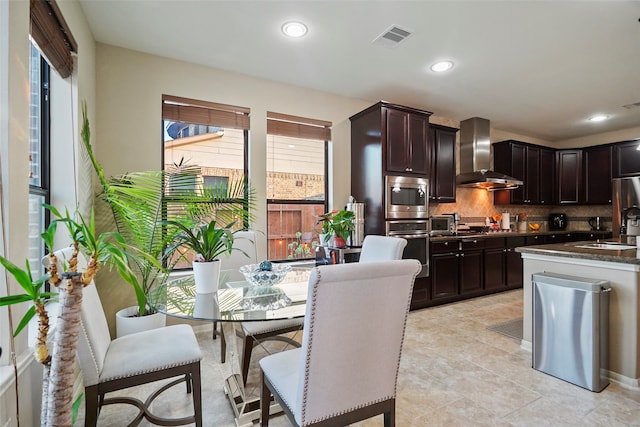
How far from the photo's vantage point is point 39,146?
2.11 meters

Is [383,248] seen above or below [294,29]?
below

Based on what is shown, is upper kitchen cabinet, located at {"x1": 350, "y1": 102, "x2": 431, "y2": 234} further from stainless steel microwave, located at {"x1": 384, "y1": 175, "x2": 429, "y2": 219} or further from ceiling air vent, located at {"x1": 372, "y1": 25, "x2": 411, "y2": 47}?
ceiling air vent, located at {"x1": 372, "y1": 25, "x2": 411, "y2": 47}

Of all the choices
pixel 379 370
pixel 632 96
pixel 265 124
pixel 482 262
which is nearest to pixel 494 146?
pixel 632 96

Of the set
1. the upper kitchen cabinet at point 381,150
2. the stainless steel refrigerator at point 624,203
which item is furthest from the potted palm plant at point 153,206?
the stainless steel refrigerator at point 624,203

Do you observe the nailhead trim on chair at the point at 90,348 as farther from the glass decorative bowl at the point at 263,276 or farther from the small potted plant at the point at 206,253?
the glass decorative bowl at the point at 263,276

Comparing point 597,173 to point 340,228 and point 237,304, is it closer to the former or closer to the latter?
point 340,228

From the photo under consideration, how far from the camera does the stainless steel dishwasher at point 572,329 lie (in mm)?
2141

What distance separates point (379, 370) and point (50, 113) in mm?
2728

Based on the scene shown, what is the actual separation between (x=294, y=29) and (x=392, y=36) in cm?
86

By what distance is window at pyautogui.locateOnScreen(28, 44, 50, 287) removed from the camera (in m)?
1.95

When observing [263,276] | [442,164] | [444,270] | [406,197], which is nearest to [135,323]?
[263,276]

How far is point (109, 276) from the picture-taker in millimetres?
2842

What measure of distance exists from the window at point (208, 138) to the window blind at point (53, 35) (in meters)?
1.01

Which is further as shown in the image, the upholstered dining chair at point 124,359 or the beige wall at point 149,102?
the beige wall at point 149,102
